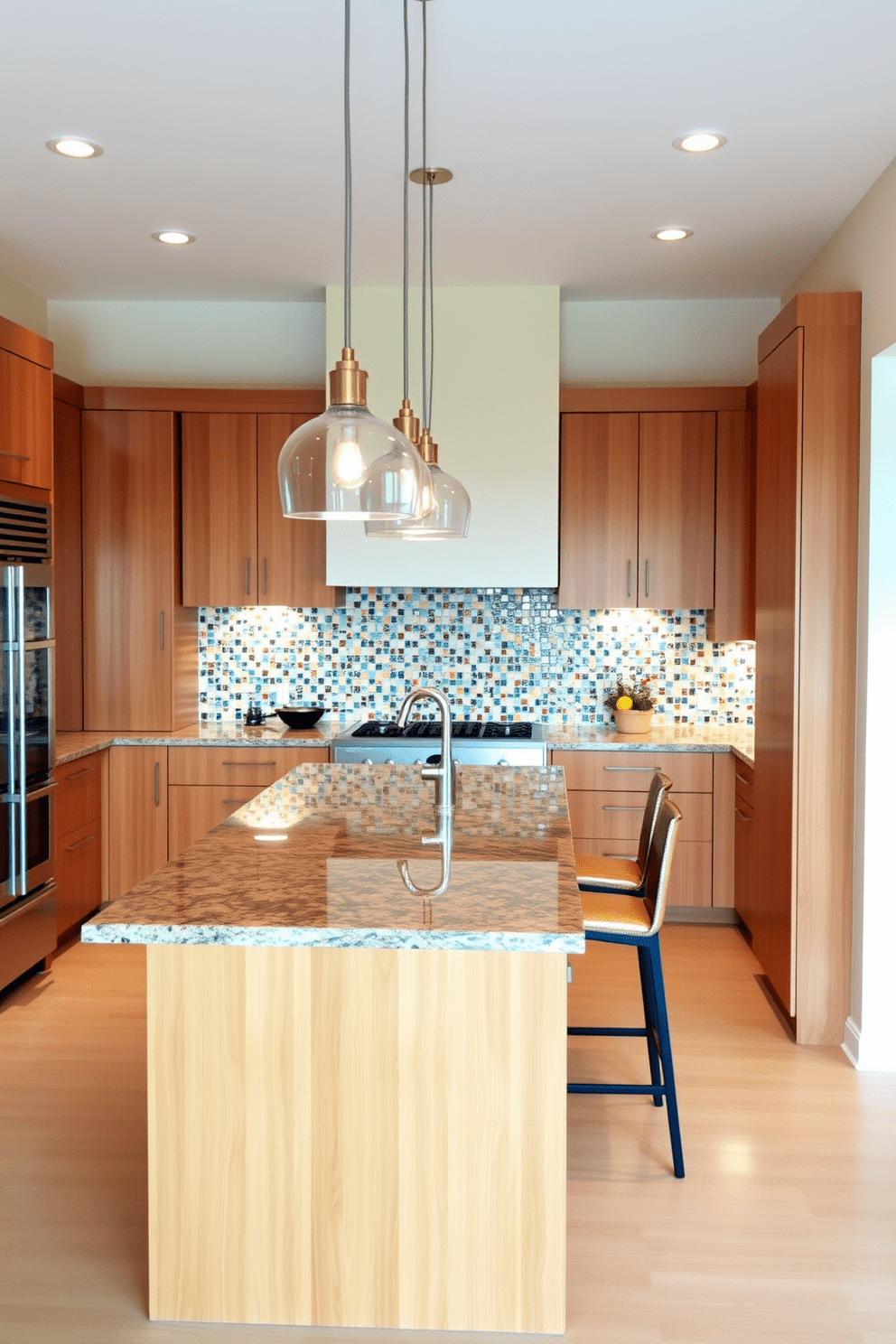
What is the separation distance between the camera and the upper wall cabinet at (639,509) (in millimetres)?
5297

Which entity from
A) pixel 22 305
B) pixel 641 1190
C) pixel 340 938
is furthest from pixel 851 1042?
pixel 22 305

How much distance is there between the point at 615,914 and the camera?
9.82 feet

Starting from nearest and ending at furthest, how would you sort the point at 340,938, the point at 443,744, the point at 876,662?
1. the point at 340,938
2. the point at 443,744
3. the point at 876,662

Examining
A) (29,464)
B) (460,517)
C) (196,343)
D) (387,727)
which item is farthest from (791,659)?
(196,343)

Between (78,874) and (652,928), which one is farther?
(78,874)

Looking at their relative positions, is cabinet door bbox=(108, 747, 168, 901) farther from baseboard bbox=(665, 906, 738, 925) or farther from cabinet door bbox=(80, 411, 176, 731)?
baseboard bbox=(665, 906, 738, 925)

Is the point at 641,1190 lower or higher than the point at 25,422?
lower

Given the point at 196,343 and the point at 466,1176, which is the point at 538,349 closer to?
the point at 196,343

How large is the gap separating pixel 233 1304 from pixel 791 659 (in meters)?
2.60

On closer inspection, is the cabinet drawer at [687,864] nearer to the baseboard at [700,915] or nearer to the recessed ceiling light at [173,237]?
the baseboard at [700,915]

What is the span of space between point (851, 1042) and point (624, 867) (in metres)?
1.07

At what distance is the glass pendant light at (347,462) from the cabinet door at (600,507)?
337 centimetres

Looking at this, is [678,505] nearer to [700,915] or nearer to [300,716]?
[700,915]

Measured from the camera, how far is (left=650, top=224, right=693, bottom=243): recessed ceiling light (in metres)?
4.38
